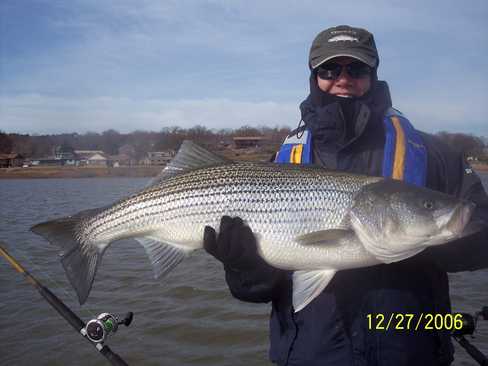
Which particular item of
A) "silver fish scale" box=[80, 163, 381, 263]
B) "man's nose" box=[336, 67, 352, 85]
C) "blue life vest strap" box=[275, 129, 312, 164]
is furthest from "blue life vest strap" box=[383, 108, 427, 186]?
"blue life vest strap" box=[275, 129, 312, 164]

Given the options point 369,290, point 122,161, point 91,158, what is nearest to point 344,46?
point 369,290

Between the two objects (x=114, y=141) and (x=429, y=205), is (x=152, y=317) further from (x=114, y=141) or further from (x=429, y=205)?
(x=114, y=141)

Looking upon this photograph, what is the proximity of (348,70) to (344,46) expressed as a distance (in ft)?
0.73

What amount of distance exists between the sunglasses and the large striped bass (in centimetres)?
99

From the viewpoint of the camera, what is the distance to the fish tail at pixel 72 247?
3.92 metres

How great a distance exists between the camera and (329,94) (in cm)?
398

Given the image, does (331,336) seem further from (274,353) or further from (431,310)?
(431,310)

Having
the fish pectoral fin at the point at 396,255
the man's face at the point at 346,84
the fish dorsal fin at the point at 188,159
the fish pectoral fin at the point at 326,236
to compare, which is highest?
the man's face at the point at 346,84

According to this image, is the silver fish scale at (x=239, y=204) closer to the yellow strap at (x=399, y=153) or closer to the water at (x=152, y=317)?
the yellow strap at (x=399, y=153)

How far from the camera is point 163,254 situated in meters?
3.95

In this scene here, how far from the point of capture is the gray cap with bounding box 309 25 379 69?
Result: 3.85 m

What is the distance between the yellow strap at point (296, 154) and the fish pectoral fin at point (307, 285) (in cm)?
107

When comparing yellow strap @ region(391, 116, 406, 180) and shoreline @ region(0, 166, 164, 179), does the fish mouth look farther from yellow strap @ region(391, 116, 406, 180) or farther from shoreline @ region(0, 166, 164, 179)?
shoreline @ region(0, 166, 164, 179)

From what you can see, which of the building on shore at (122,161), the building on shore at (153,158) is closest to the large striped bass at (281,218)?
the building on shore at (153,158)
